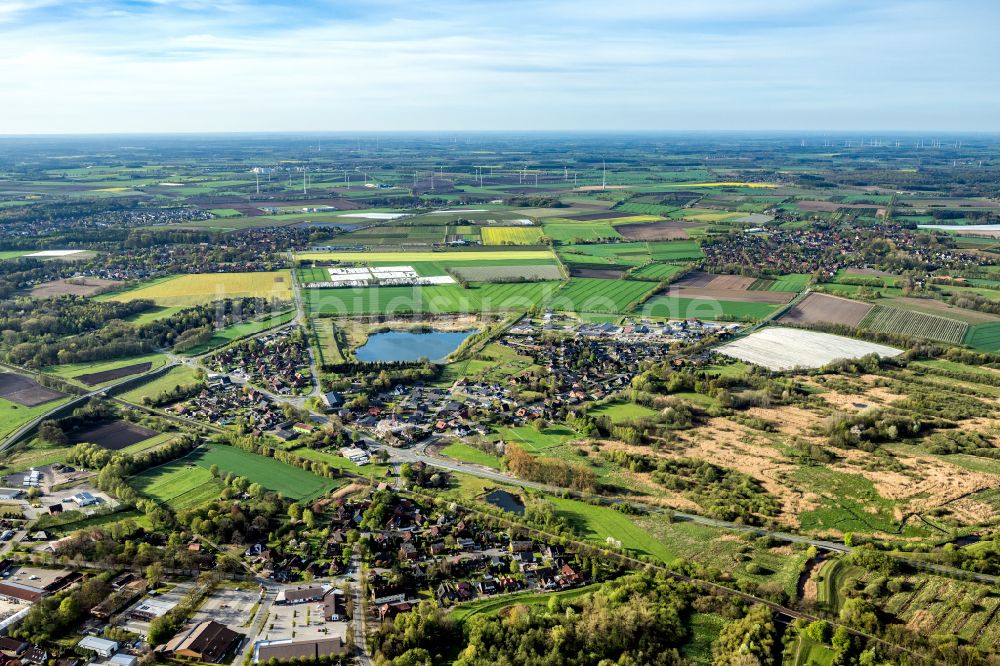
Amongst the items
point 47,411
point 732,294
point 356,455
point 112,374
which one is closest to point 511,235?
point 732,294

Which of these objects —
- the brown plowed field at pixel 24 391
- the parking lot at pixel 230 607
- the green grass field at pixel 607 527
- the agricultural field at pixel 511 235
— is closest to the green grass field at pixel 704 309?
the agricultural field at pixel 511 235

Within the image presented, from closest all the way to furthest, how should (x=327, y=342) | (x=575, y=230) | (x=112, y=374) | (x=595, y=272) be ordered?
(x=112, y=374), (x=327, y=342), (x=595, y=272), (x=575, y=230)

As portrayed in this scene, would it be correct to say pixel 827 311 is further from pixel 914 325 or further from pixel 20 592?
pixel 20 592

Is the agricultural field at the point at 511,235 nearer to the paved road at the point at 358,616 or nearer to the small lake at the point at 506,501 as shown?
the small lake at the point at 506,501

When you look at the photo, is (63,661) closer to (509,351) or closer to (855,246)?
(509,351)

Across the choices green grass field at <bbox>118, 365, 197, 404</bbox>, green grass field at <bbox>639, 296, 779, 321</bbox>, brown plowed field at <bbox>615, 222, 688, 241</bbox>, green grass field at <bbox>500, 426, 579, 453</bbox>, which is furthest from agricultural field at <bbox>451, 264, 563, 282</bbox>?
green grass field at <bbox>500, 426, 579, 453</bbox>

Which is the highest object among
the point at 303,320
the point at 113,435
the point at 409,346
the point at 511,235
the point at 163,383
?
the point at 511,235

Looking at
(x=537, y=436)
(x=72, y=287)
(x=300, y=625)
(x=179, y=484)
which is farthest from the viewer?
(x=72, y=287)
